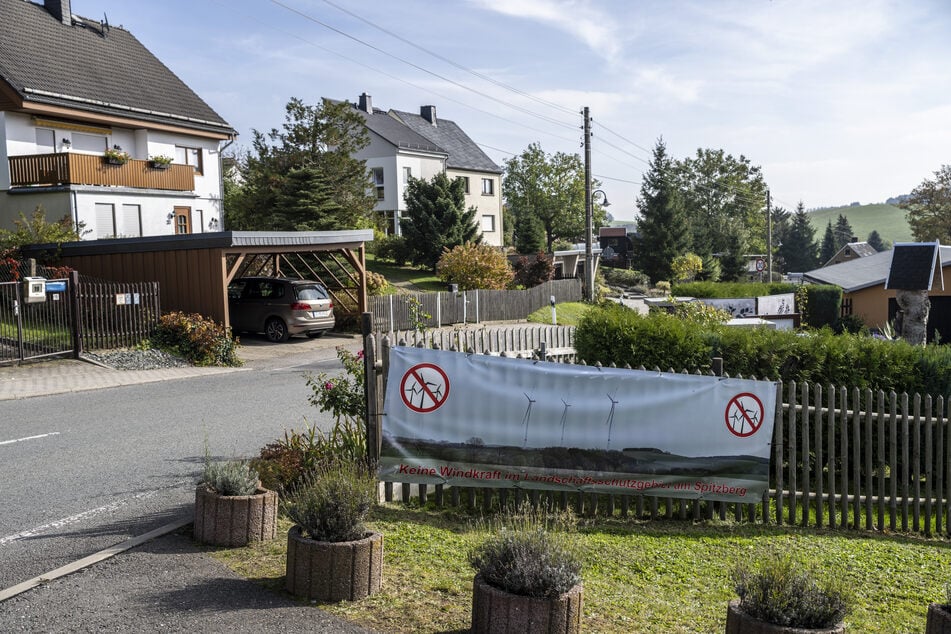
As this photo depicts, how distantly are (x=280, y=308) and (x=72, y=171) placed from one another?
941 centimetres

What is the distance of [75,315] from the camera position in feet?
62.5

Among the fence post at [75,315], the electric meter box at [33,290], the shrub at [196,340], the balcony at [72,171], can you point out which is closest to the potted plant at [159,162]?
the balcony at [72,171]

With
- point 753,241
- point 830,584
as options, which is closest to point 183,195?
point 830,584

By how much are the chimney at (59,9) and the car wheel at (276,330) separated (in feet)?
59.4

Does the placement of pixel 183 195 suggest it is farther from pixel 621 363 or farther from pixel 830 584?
pixel 830 584

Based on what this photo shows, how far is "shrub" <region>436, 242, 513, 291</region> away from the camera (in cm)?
3675

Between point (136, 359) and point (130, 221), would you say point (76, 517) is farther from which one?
point (130, 221)

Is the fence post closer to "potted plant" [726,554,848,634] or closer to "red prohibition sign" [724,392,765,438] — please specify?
"red prohibition sign" [724,392,765,438]

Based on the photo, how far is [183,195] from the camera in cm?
3303

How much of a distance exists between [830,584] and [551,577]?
1522 mm

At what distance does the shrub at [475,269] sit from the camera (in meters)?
36.8

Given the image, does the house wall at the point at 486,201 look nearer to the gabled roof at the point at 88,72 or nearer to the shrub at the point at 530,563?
the gabled roof at the point at 88,72

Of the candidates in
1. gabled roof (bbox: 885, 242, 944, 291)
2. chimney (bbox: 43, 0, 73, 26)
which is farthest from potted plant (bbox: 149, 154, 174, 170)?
gabled roof (bbox: 885, 242, 944, 291)

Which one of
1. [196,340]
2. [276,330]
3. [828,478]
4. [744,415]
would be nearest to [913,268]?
[828,478]
